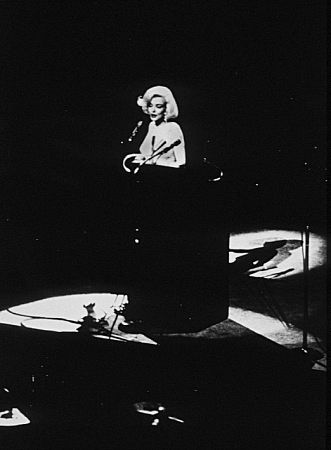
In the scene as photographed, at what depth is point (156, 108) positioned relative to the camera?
6.97 feet

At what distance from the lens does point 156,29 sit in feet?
6.91

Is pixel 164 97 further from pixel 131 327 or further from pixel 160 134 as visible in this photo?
pixel 131 327

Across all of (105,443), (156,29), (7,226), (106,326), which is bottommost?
(105,443)

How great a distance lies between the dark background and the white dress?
5 centimetres

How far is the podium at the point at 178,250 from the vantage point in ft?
6.97

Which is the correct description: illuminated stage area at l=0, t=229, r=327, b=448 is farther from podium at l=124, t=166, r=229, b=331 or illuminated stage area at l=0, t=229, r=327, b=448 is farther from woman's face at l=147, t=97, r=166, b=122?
woman's face at l=147, t=97, r=166, b=122

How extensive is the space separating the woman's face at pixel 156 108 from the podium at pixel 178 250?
159 mm

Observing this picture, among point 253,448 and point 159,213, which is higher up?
point 159,213

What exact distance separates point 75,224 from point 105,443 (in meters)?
0.70

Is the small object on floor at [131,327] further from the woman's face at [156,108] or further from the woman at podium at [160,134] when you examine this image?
the woman's face at [156,108]

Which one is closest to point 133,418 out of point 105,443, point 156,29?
point 105,443

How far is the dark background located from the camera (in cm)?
210

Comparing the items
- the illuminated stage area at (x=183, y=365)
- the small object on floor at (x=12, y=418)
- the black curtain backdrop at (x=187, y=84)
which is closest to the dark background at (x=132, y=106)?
the black curtain backdrop at (x=187, y=84)

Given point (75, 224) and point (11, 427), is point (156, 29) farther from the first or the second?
point (11, 427)
